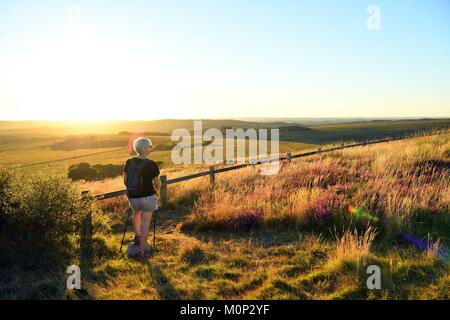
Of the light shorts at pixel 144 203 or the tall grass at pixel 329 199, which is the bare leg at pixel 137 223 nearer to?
the light shorts at pixel 144 203

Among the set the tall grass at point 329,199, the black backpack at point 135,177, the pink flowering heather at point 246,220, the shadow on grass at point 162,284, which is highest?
the black backpack at point 135,177

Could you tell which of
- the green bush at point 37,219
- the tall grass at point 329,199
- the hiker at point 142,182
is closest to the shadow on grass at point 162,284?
the hiker at point 142,182

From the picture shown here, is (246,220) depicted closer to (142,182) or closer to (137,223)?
(137,223)

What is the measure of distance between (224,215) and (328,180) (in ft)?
15.3

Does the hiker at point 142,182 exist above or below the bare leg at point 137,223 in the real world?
above

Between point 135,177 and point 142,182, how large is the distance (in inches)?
6.1

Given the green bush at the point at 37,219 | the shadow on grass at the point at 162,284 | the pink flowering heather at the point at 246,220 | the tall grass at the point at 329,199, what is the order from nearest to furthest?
the shadow on grass at the point at 162,284, the green bush at the point at 37,219, the tall grass at the point at 329,199, the pink flowering heather at the point at 246,220

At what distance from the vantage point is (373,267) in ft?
16.6

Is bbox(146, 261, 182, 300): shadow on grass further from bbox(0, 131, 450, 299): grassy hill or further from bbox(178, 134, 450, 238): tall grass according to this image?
bbox(178, 134, 450, 238): tall grass

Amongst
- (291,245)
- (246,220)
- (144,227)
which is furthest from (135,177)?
(291,245)

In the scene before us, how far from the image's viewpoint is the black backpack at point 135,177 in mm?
6250

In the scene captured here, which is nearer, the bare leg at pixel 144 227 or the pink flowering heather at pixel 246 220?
the bare leg at pixel 144 227
